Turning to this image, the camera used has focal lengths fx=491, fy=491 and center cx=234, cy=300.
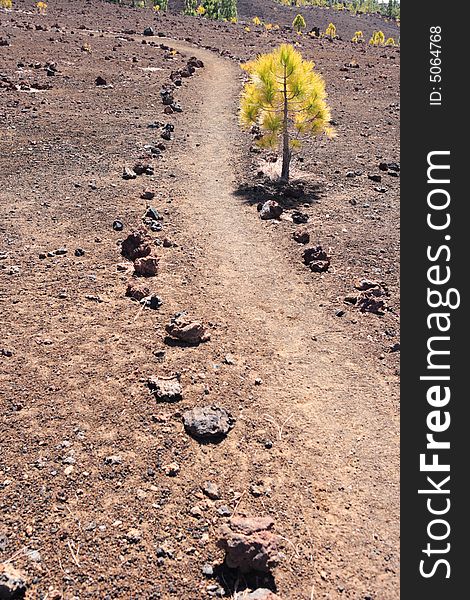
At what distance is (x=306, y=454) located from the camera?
489cm

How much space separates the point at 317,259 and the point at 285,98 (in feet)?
15.3

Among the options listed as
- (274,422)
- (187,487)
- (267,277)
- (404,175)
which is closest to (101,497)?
(187,487)

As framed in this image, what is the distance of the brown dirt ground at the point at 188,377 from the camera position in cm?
392

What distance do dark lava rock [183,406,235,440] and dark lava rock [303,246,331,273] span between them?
12.1 ft

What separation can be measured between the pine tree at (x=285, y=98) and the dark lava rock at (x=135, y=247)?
4956 millimetres

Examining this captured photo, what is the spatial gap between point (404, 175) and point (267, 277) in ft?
10.3

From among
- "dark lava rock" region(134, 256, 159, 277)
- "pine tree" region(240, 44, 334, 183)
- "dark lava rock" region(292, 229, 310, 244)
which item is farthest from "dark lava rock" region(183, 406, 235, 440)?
"pine tree" region(240, 44, 334, 183)

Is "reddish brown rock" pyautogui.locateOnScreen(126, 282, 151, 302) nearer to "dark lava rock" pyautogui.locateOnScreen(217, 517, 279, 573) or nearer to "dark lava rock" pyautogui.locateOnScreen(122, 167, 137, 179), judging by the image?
"dark lava rock" pyautogui.locateOnScreen(217, 517, 279, 573)

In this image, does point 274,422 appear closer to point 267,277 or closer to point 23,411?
point 23,411

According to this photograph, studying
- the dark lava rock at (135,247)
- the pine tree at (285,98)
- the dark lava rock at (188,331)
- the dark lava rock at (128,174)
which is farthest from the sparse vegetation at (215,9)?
the dark lava rock at (188,331)

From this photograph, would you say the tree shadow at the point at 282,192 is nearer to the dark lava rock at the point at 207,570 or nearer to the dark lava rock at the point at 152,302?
the dark lava rock at the point at 152,302

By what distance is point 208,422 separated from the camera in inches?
195

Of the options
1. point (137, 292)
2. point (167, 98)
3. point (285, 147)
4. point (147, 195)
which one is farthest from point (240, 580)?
point (167, 98)

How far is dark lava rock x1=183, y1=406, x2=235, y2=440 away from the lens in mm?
4891
